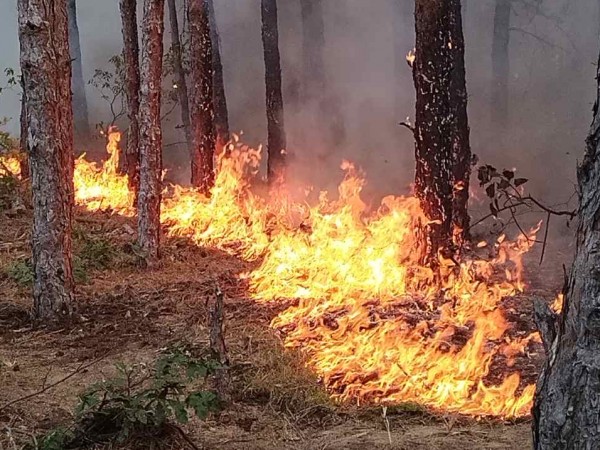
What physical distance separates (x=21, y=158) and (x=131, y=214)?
3168 millimetres

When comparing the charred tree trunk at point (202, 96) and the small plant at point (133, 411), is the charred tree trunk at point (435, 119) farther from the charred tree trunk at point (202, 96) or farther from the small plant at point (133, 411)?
the charred tree trunk at point (202, 96)

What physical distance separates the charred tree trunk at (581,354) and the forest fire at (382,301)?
2.36 meters

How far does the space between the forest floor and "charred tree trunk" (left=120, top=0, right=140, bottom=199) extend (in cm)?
430

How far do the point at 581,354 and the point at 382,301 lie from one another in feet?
15.0

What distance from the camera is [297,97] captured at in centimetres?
2473

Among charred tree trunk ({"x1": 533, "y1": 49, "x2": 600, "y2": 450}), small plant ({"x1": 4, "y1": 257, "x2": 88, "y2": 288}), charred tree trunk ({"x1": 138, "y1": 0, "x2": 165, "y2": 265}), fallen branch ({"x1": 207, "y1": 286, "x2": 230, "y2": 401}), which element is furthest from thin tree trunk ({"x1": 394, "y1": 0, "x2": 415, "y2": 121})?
charred tree trunk ({"x1": 533, "y1": 49, "x2": 600, "y2": 450})

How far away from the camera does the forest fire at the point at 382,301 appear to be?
515cm

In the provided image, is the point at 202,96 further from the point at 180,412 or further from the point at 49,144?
the point at 180,412

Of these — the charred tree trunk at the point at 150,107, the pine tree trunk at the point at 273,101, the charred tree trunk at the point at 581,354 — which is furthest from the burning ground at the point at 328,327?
the pine tree trunk at the point at 273,101

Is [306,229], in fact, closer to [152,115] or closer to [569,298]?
[152,115]

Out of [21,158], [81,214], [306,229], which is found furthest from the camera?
[21,158]

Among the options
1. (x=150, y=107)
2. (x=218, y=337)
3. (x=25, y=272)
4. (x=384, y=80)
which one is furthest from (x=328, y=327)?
(x=384, y=80)

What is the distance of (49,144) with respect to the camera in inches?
248

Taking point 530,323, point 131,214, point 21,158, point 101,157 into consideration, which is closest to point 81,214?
point 131,214
